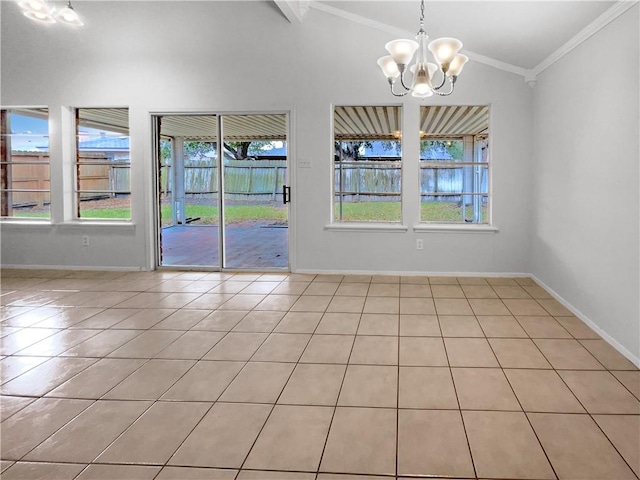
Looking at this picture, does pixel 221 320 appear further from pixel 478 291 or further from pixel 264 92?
pixel 264 92

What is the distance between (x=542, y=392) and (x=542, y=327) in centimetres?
121

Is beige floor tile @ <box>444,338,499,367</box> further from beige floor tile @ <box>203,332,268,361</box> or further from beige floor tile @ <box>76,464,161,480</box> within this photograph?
beige floor tile @ <box>76,464,161,480</box>

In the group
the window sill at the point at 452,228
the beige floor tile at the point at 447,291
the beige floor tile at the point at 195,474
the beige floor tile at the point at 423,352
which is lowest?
the beige floor tile at the point at 195,474

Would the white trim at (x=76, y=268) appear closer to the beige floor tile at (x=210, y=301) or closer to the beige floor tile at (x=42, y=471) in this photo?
the beige floor tile at (x=210, y=301)

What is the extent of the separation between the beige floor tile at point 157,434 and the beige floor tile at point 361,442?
0.64m

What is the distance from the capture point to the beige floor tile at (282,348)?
286cm

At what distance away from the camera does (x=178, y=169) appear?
5.73 meters

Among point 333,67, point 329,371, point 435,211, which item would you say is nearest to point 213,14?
point 333,67

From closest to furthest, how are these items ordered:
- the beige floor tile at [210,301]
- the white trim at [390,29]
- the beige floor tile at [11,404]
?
the beige floor tile at [11,404], the beige floor tile at [210,301], the white trim at [390,29]

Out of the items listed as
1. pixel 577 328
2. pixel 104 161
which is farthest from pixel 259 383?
pixel 104 161

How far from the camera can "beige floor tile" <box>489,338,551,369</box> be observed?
8.97ft

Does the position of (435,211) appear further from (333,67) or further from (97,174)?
(97,174)

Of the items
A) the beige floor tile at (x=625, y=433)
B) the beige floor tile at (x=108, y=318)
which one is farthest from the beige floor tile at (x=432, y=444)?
the beige floor tile at (x=108, y=318)

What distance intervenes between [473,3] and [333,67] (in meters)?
1.79
